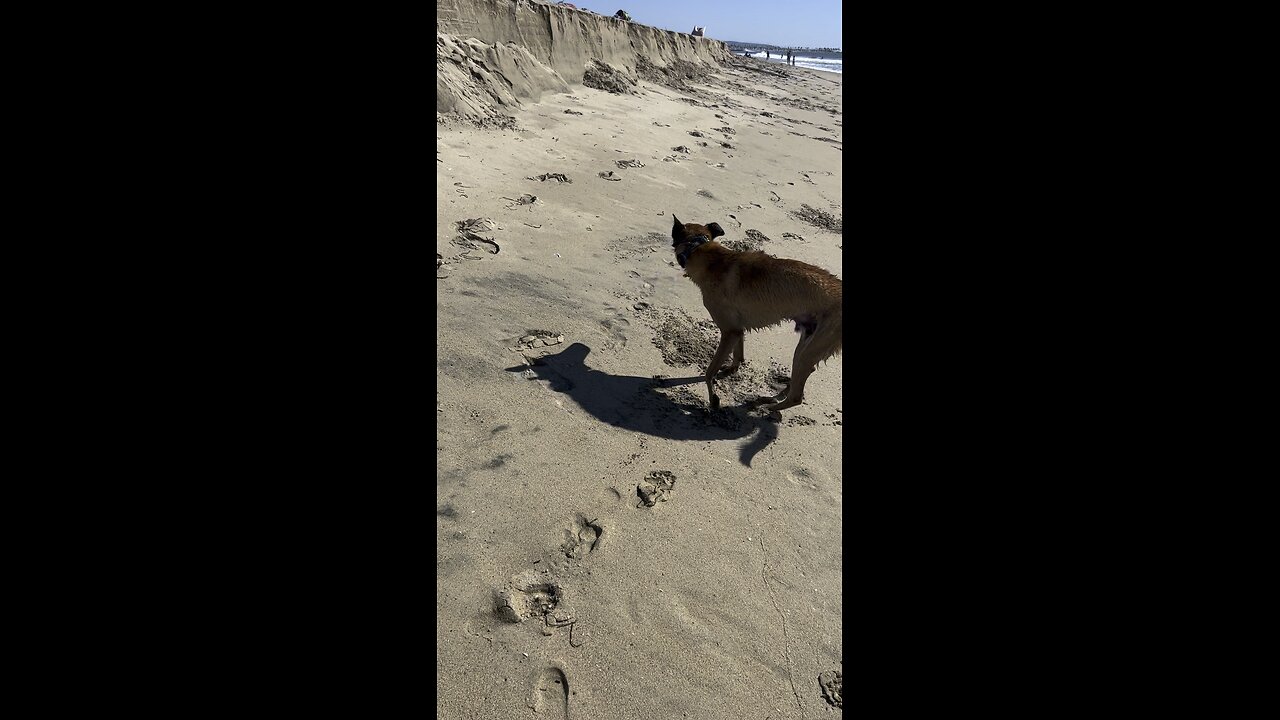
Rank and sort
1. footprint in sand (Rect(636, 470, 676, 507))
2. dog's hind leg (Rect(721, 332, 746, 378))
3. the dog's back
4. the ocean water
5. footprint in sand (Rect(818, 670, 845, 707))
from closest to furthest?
footprint in sand (Rect(818, 670, 845, 707))
footprint in sand (Rect(636, 470, 676, 507))
the dog's back
dog's hind leg (Rect(721, 332, 746, 378))
the ocean water

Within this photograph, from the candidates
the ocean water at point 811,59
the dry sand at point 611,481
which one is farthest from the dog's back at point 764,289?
the ocean water at point 811,59

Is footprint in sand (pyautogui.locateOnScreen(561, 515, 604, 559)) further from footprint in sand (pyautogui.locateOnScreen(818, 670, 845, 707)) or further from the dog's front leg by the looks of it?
the dog's front leg

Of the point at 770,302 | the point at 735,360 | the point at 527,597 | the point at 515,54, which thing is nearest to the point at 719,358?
the point at 735,360

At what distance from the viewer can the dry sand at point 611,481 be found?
2.40m

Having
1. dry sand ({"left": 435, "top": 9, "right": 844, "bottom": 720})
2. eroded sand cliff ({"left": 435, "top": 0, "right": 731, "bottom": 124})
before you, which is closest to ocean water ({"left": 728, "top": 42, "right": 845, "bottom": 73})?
eroded sand cliff ({"left": 435, "top": 0, "right": 731, "bottom": 124})

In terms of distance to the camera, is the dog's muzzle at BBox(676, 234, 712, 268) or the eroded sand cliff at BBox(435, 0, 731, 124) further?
the eroded sand cliff at BBox(435, 0, 731, 124)

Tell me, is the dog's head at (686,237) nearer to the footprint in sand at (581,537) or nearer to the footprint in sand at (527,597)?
the footprint in sand at (581,537)

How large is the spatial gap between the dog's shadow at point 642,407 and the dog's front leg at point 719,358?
87mm

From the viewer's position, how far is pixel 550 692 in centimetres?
228

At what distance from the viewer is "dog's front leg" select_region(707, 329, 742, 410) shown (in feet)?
14.8
